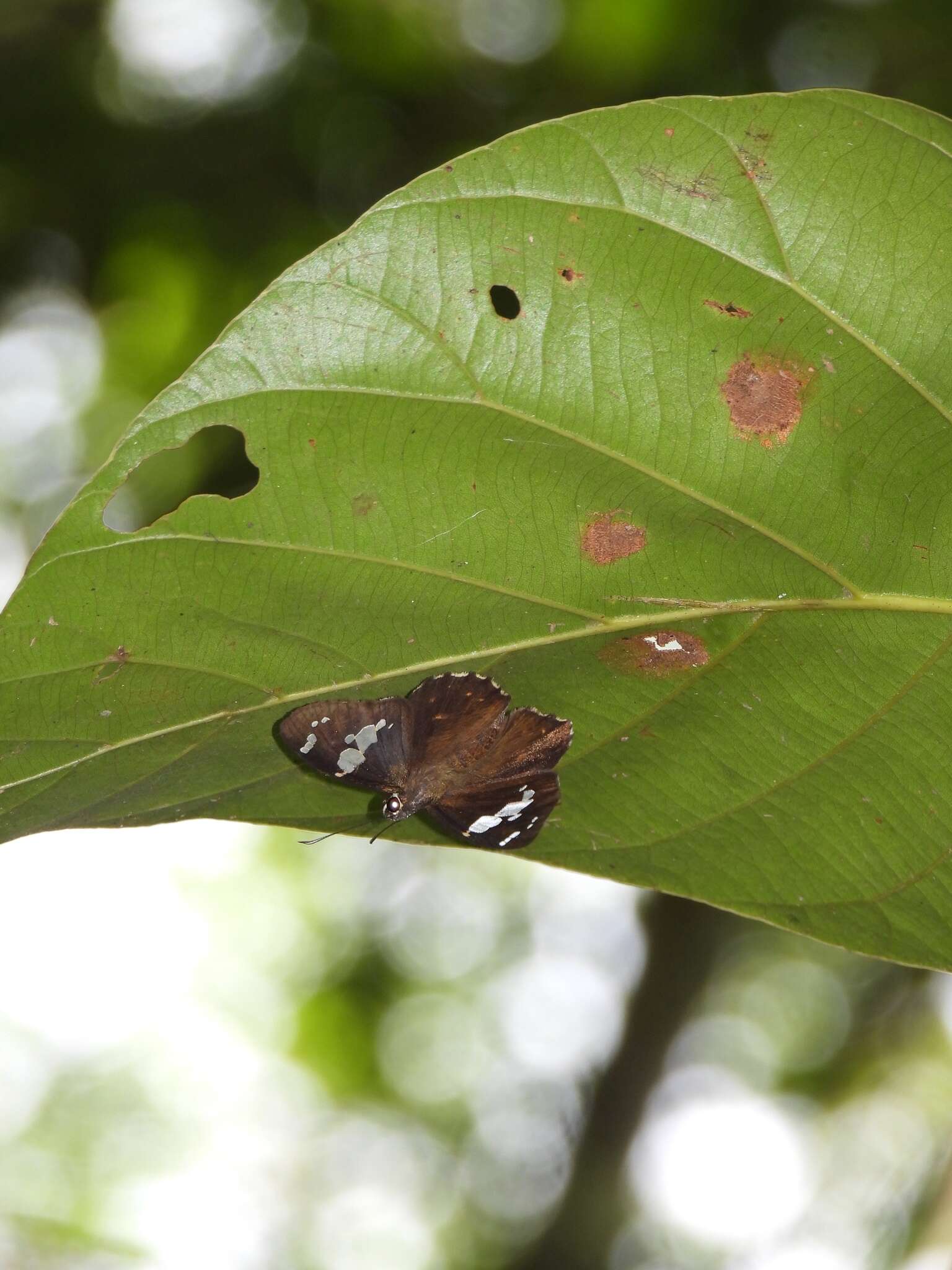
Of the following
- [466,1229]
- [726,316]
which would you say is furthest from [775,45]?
[466,1229]

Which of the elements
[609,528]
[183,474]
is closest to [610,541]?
[609,528]

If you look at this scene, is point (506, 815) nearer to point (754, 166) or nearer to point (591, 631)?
point (591, 631)

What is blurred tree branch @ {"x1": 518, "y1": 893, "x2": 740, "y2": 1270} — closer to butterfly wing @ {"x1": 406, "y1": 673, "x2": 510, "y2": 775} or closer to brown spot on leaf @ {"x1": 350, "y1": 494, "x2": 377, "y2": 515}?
butterfly wing @ {"x1": 406, "y1": 673, "x2": 510, "y2": 775}

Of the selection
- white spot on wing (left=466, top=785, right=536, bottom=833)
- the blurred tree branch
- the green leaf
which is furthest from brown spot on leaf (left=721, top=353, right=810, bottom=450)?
the blurred tree branch

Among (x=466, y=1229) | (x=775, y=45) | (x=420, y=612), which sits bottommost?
(x=466, y=1229)

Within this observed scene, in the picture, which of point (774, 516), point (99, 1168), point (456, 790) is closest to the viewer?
point (774, 516)

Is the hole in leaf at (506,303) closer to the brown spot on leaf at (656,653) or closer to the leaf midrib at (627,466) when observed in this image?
the leaf midrib at (627,466)

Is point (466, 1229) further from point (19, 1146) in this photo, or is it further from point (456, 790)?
point (456, 790)
